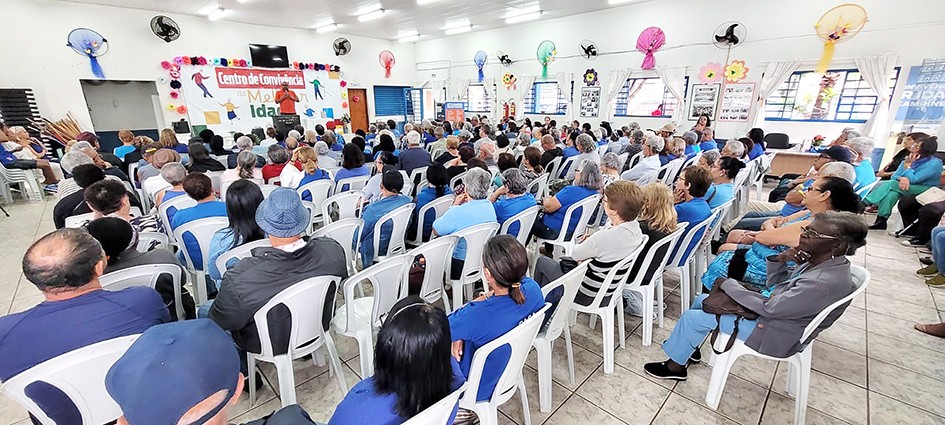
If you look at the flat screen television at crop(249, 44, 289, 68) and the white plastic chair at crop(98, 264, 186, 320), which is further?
the flat screen television at crop(249, 44, 289, 68)

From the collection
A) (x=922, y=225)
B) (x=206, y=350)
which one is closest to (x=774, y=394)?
(x=206, y=350)

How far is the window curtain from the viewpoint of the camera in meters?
6.53

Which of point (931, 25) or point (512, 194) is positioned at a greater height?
point (931, 25)

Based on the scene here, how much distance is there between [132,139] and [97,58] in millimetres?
4577

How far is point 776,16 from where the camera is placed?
7453 millimetres

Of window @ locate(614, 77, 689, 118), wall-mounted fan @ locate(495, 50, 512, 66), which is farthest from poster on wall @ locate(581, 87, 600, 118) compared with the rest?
wall-mounted fan @ locate(495, 50, 512, 66)

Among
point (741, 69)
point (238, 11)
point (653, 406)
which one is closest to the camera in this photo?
point (653, 406)

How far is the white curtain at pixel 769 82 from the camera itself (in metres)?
7.41

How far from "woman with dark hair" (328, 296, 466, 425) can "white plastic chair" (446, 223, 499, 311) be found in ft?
4.55

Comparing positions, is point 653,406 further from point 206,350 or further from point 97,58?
point 97,58

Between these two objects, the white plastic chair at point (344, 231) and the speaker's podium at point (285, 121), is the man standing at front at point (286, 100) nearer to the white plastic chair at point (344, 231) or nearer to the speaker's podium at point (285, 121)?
the speaker's podium at point (285, 121)

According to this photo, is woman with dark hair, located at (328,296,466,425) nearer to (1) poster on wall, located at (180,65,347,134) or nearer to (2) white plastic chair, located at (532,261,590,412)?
(2) white plastic chair, located at (532,261,590,412)

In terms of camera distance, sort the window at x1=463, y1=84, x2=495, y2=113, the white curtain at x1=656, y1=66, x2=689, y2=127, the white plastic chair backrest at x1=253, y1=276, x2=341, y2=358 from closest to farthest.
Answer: the white plastic chair backrest at x1=253, y1=276, x2=341, y2=358 → the white curtain at x1=656, y1=66, x2=689, y2=127 → the window at x1=463, y1=84, x2=495, y2=113

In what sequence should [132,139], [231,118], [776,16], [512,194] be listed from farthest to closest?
[231,118] → [776,16] → [132,139] → [512,194]
